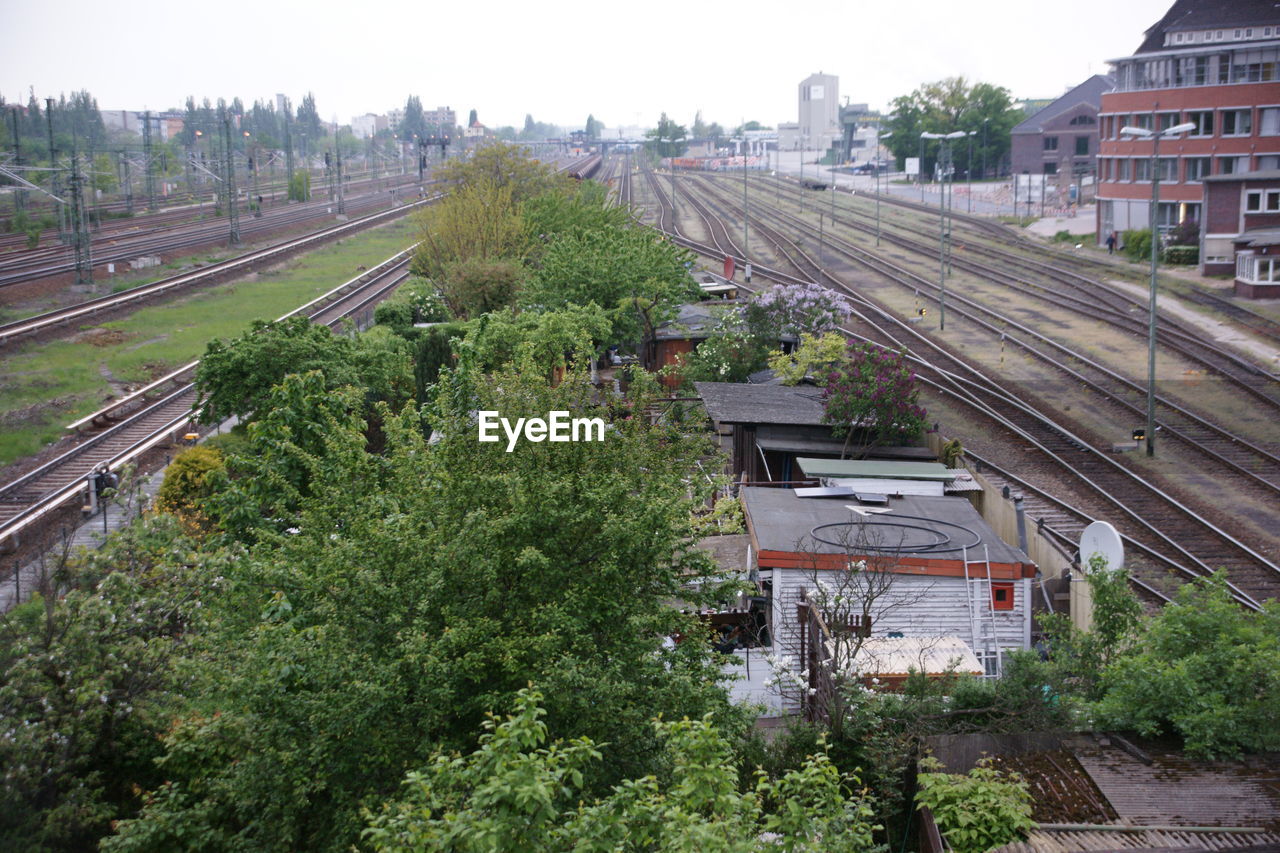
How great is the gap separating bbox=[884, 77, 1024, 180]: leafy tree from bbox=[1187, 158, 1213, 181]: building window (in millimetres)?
45937

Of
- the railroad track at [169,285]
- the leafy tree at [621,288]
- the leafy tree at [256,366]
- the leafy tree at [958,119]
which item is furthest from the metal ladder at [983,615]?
the leafy tree at [958,119]

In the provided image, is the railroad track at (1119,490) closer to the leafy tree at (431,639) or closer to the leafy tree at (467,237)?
the leafy tree at (431,639)

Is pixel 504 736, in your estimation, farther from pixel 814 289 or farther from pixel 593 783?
pixel 814 289

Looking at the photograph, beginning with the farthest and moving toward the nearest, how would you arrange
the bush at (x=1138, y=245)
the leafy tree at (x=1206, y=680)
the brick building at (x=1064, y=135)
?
1. the brick building at (x=1064, y=135)
2. the bush at (x=1138, y=245)
3. the leafy tree at (x=1206, y=680)

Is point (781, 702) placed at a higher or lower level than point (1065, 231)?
lower

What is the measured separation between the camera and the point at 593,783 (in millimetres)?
9023

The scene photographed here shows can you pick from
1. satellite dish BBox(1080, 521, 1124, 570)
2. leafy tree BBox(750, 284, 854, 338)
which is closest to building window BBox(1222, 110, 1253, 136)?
leafy tree BBox(750, 284, 854, 338)

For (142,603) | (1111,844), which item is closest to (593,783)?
(1111,844)

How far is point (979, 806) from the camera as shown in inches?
368

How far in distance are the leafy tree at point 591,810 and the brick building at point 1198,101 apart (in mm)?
51361

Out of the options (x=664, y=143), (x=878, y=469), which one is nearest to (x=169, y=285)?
(x=878, y=469)

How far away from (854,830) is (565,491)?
418cm

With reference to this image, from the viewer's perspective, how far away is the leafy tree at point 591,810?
6.35m

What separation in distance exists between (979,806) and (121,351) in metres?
36.8
